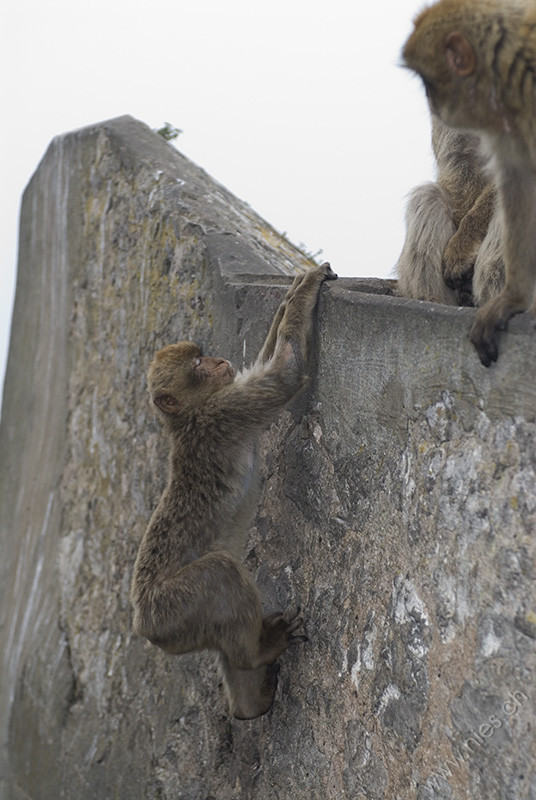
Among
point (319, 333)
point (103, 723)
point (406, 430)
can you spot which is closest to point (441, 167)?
point (319, 333)

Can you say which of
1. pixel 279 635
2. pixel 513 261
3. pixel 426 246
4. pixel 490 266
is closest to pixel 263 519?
pixel 279 635

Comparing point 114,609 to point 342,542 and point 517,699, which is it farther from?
point 517,699

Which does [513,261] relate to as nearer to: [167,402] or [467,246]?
[467,246]

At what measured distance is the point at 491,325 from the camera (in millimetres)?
2006

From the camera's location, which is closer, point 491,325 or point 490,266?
point 491,325

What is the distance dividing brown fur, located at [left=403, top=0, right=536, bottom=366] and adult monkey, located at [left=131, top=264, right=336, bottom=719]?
29.0 inches

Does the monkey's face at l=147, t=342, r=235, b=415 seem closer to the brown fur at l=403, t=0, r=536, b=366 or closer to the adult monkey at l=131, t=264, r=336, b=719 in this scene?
the adult monkey at l=131, t=264, r=336, b=719

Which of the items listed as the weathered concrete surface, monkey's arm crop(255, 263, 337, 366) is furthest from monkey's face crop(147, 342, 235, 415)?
the weathered concrete surface

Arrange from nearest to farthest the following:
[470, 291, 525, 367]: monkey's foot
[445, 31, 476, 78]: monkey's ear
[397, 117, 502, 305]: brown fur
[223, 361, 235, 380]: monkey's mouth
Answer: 1. [470, 291, 525, 367]: monkey's foot
2. [445, 31, 476, 78]: monkey's ear
3. [397, 117, 502, 305]: brown fur
4. [223, 361, 235, 380]: monkey's mouth

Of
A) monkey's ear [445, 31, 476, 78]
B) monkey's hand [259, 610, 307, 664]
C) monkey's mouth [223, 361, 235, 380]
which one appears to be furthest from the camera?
monkey's mouth [223, 361, 235, 380]

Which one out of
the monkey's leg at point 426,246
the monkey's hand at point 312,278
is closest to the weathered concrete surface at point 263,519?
the monkey's hand at point 312,278

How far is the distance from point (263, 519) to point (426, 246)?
39.7 inches

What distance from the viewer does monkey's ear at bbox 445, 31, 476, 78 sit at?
2107 mm

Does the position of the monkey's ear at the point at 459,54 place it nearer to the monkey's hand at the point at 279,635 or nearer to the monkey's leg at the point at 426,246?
the monkey's leg at the point at 426,246
